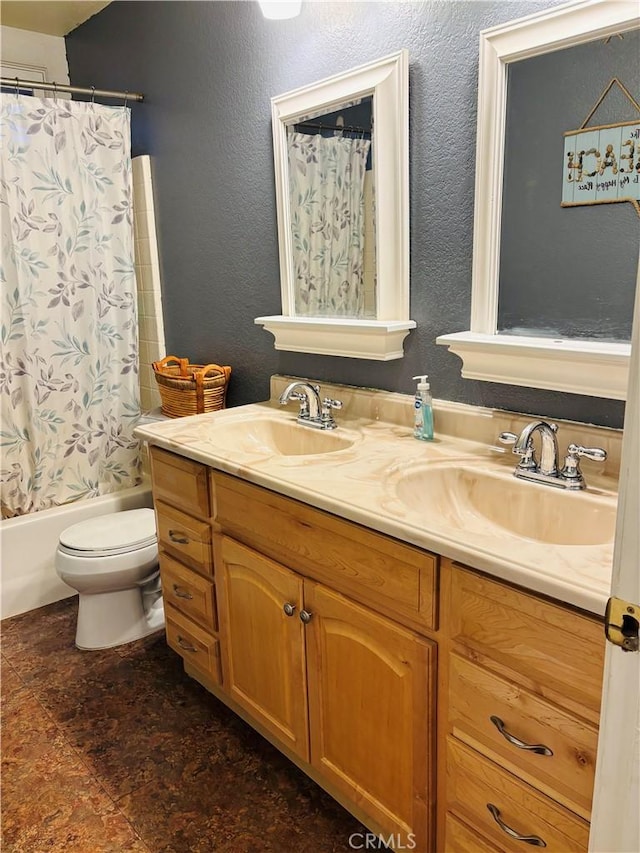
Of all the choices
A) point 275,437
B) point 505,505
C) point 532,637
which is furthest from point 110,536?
point 532,637

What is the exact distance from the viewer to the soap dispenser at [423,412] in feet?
5.63

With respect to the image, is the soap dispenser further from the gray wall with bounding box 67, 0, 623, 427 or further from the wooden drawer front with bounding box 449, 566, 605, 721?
the wooden drawer front with bounding box 449, 566, 605, 721

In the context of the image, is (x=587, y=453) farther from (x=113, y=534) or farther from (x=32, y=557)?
(x=32, y=557)

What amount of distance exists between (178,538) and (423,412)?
2.66 ft

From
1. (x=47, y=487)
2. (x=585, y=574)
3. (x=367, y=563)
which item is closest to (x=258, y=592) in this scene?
(x=367, y=563)

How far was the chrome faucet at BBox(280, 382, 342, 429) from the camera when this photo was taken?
1.93m

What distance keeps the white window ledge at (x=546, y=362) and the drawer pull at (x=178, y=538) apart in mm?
919

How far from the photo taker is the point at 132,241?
2770 millimetres

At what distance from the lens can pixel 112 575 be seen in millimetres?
2260

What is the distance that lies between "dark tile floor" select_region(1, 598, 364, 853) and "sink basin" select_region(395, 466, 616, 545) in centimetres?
81

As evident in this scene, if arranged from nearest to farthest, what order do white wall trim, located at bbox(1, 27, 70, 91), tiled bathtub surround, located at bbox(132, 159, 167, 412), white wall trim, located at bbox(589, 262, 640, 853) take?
white wall trim, located at bbox(589, 262, 640, 853)
tiled bathtub surround, located at bbox(132, 159, 167, 412)
white wall trim, located at bbox(1, 27, 70, 91)

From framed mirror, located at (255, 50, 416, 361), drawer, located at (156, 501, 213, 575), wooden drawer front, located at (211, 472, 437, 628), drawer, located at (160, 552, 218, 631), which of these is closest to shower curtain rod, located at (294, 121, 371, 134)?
framed mirror, located at (255, 50, 416, 361)

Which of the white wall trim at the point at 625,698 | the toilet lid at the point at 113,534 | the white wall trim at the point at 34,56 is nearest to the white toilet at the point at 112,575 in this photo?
the toilet lid at the point at 113,534

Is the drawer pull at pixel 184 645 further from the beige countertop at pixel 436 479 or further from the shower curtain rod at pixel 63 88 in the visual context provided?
the shower curtain rod at pixel 63 88
